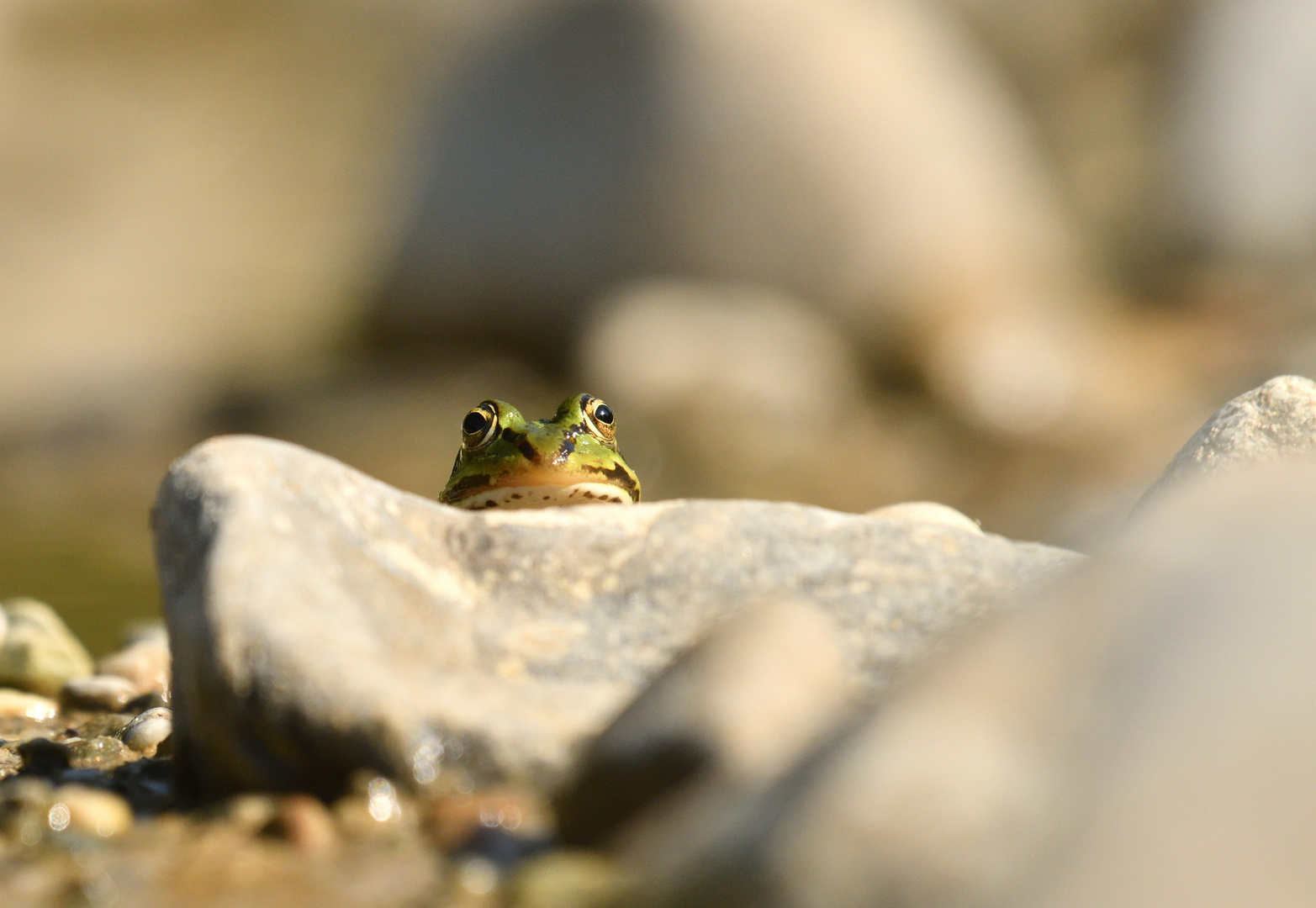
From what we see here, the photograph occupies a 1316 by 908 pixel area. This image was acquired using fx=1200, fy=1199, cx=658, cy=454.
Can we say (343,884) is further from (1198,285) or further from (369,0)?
(369,0)

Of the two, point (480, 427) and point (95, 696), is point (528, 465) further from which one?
point (95, 696)

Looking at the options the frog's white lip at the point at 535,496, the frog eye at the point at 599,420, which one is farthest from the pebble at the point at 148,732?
the frog eye at the point at 599,420

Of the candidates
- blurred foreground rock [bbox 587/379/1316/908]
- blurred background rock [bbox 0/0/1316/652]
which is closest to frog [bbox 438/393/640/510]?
blurred foreground rock [bbox 587/379/1316/908]

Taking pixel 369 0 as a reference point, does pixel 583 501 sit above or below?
below

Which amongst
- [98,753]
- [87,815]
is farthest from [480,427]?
[87,815]

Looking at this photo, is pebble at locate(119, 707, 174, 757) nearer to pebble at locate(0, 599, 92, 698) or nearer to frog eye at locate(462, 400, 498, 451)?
pebble at locate(0, 599, 92, 698)

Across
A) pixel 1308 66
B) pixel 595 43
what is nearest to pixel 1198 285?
Result: pixel 1308 66

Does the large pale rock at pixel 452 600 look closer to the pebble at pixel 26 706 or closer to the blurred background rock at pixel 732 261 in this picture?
the pebble at pixel 26 706
